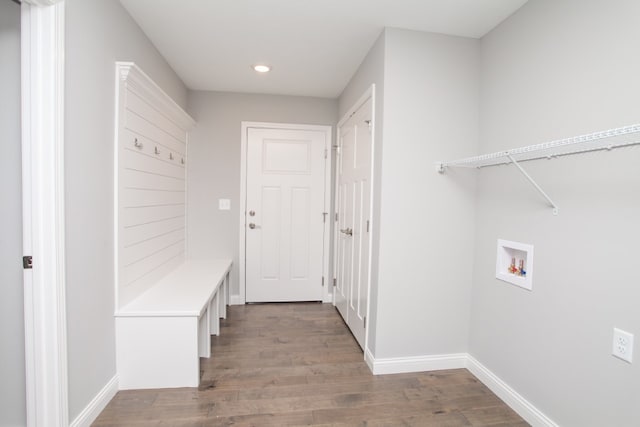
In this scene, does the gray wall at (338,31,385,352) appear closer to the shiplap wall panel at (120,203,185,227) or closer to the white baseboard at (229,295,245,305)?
the shiplap wall panel at (120,203,185,227)

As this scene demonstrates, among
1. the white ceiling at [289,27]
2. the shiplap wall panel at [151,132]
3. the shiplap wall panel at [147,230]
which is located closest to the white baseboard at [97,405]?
the shiplap wall panel at [147,230]

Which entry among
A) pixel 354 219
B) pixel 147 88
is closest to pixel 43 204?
pixel 147 88

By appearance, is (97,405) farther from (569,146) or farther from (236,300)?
(569,146)

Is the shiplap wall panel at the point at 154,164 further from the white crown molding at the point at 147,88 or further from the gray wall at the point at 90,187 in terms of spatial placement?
the white crown molding at the point at 147,88

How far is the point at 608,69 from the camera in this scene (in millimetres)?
1366

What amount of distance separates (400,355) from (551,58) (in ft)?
6.57

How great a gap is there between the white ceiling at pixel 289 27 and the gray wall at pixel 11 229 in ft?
2.38

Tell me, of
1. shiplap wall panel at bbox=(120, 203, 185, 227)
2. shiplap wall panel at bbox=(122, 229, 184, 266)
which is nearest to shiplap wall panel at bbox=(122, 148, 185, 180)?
shiplap wall panel at bbox=(120, 203, 185, 227)

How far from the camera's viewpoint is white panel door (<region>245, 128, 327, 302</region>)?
11.5ft

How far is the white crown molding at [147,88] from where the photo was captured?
188 cm

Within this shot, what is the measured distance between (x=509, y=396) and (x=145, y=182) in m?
2.76

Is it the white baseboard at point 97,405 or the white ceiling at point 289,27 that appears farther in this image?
the white ceiling at point 289,27

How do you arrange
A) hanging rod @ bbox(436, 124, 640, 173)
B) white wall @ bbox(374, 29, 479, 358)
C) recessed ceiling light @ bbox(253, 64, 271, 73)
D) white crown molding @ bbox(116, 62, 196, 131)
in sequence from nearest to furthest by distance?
hanging rod @ bbox(436, 124, 640, 173) → white crown molding @ bbox(116, 62, 196, 131) → white wall @ bbox(374, 29, 479, 358) → recessed ceiling light @ bbox(253, 64, 271, 73)

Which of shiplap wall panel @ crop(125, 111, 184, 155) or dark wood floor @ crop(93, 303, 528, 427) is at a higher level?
shiplap wall panel @ crop(125, 111, 184, 155)
